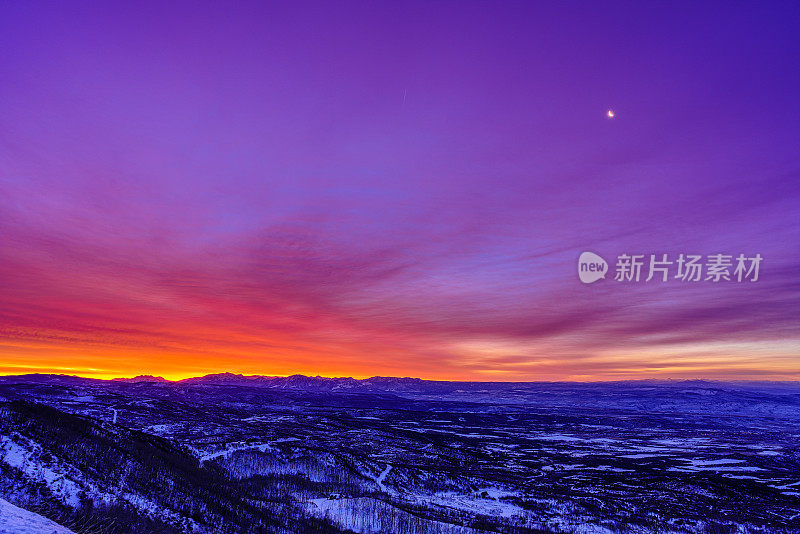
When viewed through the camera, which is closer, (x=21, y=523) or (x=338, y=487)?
(x=21, y=523)

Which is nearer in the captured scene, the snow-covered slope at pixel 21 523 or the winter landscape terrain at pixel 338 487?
the snow-covered slope at pixel 21 523

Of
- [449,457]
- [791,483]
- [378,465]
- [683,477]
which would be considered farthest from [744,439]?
[378,465]

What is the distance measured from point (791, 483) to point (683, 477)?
78.3 ft

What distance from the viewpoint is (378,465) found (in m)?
79.8

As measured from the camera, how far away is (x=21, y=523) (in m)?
19.6

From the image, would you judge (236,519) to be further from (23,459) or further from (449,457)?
(449,457)

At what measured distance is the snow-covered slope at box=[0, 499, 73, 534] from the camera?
18.7 metres

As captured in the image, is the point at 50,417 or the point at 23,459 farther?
the point at 50,417

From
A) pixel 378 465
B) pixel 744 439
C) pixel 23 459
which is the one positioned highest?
pixel 23 459

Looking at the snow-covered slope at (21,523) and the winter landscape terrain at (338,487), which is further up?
the snow-covered slope at (21,523)

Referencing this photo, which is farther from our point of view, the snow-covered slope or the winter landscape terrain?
the winter landscape terrain

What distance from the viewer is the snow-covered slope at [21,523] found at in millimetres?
18689

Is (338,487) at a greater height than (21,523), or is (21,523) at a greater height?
(21,523)

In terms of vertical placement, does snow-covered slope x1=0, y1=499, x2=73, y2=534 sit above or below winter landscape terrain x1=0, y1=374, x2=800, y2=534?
above
